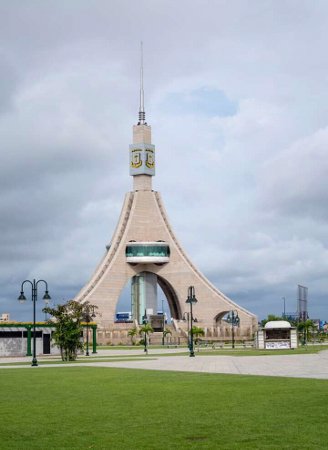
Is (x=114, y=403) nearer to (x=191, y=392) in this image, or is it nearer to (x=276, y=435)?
(x=191, y=392)

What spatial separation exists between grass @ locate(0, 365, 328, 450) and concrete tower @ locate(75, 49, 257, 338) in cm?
10087

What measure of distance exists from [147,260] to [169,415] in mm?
110492

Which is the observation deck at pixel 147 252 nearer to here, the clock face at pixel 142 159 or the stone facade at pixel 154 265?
the stone facade at pixel 154 265

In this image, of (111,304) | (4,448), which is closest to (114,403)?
(4,448)

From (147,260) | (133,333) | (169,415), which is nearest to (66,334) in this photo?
(169,415)

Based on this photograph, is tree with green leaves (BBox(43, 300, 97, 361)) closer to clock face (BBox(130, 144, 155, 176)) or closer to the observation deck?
the observation deck

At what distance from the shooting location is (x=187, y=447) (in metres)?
10.4

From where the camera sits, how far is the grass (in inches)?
429

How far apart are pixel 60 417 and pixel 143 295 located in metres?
112

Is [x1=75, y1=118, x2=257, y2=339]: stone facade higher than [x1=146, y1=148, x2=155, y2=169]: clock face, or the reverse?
[x1=146, y1=148, x2=155, y2=169]: clock face

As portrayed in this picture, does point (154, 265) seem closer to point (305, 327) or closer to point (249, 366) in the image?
point (305, 327)

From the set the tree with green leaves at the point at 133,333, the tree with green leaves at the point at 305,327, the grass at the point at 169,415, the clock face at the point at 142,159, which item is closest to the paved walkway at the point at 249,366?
the grass at the point at 169,415

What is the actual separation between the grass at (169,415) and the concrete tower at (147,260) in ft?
331

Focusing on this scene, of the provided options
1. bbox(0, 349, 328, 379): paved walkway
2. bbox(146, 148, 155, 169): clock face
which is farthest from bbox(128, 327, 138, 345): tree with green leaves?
bbox(0, 349, 328, 379): paved walkway
